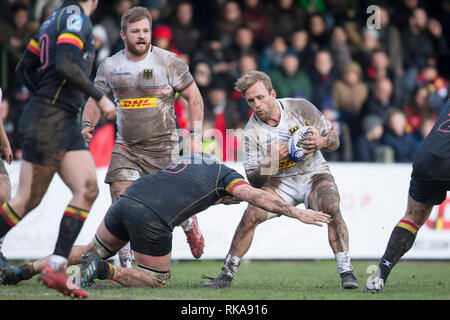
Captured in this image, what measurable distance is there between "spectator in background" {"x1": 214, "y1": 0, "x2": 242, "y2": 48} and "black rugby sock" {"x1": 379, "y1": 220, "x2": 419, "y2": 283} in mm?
7648

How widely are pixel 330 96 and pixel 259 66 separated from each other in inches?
57.9

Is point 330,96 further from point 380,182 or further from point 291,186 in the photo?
point 291,186

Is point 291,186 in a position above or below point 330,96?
below

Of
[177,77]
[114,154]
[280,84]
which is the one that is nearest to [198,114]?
[177,77]

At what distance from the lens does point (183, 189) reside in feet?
21.9

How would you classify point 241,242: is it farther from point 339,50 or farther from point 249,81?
point 339,50

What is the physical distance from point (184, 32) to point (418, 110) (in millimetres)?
4790

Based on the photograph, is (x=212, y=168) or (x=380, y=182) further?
(x=380, y=182)

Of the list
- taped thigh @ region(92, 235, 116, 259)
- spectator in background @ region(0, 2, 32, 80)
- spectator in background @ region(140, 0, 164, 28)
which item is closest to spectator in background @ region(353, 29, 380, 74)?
spectator in background @ region(140, 0, 164, 28)

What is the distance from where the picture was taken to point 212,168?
6.88 metres

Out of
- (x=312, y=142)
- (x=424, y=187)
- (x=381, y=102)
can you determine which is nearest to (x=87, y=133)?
(x=312, y=142)

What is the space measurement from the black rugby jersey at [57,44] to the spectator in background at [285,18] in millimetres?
9101

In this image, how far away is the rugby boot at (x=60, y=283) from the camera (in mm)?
5938

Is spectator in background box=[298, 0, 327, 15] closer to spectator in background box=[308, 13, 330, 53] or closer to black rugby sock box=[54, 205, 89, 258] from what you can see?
spectator in background box=[308, 13, 330, 53]
